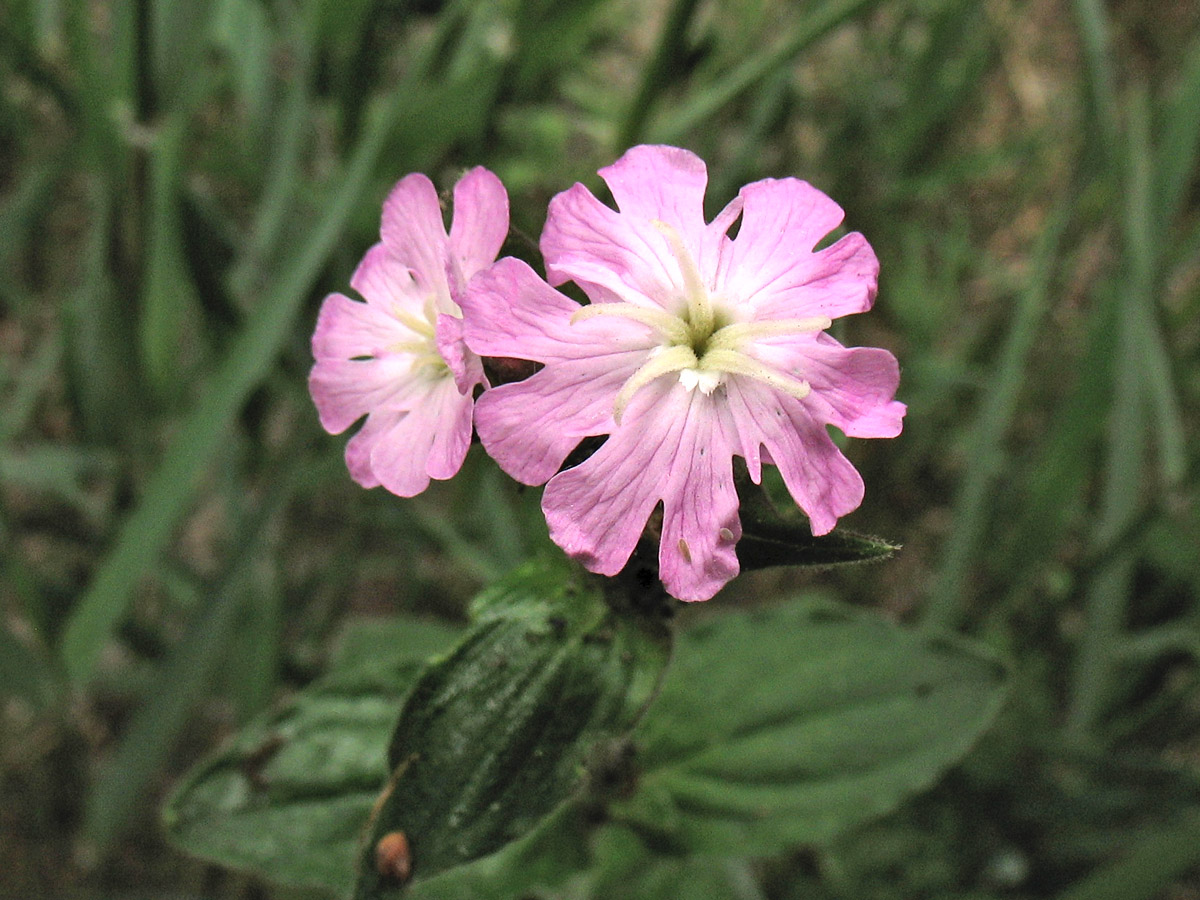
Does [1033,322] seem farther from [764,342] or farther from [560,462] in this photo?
[560,462]

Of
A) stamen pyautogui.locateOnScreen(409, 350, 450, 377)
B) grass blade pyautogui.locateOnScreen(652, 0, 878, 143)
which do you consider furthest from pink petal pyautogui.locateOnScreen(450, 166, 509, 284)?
grass blade pyautogui.locateOnScreen(652, 0, 878, 143)

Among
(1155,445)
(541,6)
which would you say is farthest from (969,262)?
(541,6)

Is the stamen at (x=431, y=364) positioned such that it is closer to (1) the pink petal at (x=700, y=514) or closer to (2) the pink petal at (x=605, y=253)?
(2) the pink petal at (x=605, y=253)

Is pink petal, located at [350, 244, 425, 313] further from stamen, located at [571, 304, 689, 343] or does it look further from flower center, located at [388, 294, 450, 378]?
stamen, located at [571, 304, 689, 343]

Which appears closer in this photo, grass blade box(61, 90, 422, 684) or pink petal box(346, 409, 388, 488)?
pink petal box(346, 409, 388, 488)

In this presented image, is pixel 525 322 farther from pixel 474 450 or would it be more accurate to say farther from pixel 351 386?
pixel 474 450

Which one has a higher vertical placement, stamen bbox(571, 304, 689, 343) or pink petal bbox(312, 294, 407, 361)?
pink petal bbox(312, 294, 407, 361)

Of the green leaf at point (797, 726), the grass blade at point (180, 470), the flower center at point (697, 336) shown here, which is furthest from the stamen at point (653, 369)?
the grass blade at point (180, 470)


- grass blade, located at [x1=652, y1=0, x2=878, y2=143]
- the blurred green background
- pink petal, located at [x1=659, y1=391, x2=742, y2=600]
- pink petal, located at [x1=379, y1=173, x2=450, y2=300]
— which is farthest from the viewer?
the blurred green background
